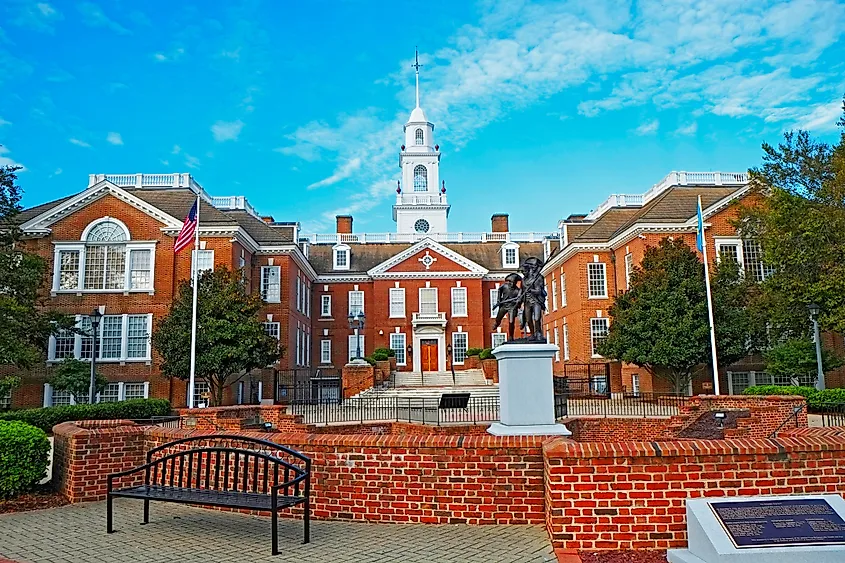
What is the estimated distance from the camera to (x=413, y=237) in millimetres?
51656

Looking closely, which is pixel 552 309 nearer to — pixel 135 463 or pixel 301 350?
pixel 301 350

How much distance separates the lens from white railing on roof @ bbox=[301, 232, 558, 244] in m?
50.2

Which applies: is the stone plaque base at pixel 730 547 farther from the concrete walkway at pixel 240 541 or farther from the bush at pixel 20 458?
the bush at pixel 20 458

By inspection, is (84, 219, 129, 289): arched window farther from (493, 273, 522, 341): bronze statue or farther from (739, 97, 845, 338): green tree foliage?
(739, 97, 845, 338): green tree foliage

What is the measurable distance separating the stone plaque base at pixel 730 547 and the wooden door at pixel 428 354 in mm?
38519

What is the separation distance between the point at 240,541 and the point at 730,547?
4.67 m

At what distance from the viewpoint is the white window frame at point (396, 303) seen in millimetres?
44728

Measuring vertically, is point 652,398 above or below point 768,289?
below

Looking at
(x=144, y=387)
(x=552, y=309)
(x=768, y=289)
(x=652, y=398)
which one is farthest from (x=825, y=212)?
(x=144, y=387)

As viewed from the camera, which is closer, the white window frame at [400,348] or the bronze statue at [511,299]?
the bronze statue at [511,299]

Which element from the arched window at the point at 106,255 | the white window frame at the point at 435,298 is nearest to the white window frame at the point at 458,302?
the white window frame at the point at 435,298

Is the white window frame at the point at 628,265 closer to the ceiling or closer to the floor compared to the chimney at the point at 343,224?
→ closer to the floor

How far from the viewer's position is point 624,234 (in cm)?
3216

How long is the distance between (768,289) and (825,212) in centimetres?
368
